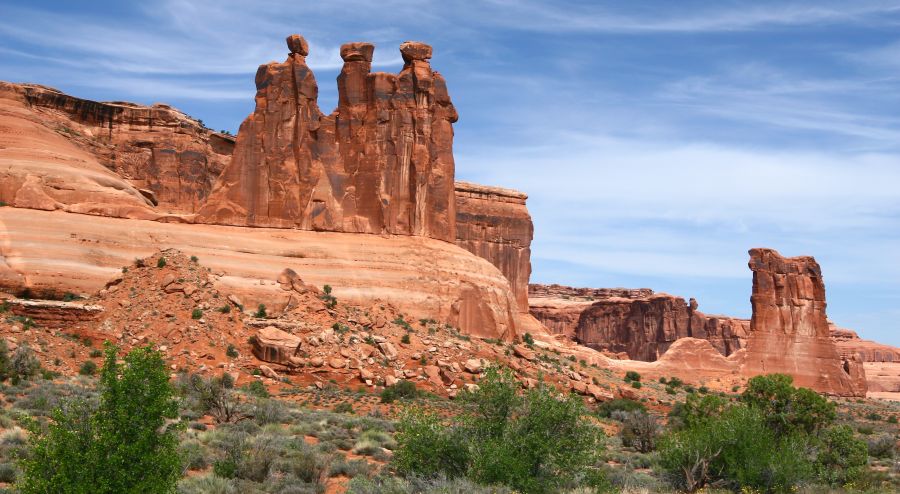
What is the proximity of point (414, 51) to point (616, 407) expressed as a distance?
84.5ft

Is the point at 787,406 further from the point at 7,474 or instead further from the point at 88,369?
the point at 88,369

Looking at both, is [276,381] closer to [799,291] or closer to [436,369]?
[436,369]

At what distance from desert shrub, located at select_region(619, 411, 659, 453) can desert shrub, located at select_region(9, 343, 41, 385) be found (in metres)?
19.5

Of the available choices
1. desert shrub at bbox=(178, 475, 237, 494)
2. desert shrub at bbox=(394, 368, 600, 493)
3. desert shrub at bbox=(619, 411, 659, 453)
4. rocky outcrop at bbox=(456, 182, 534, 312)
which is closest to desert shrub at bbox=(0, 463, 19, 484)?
desert shrub at bbox=(178, 475, 237, 494)

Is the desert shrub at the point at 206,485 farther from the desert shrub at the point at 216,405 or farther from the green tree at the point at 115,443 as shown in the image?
the desert shrub at the point at 216,405

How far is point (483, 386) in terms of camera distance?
1822cm

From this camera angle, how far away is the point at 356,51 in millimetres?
54781

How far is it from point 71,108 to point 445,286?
36.1 meters

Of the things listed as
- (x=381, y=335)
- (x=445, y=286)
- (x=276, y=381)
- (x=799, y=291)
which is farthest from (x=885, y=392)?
(x=276, y=381)

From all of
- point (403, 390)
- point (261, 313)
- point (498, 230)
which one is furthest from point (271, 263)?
point (498, 230)

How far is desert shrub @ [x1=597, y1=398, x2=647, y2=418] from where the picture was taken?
128ft

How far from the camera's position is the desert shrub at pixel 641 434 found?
28.8 metres

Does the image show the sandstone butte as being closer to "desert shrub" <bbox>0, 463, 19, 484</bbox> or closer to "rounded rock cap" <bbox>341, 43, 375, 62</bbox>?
"rounded rock cap" <bbox>341, 43, 375, 62</bbox>

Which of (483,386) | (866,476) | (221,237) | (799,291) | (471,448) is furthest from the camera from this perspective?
(799,291)
